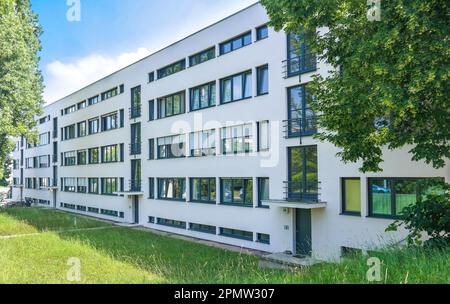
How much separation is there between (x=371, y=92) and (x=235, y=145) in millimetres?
12095

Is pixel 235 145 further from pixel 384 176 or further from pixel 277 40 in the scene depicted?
pixel 384 176

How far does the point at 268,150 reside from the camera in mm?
18141

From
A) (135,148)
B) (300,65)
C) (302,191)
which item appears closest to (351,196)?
(302,191)

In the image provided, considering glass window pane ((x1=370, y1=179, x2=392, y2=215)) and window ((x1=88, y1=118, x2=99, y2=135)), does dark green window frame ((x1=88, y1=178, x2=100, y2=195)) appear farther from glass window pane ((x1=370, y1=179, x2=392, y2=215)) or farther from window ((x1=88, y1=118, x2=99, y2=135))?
glass window pane ((x1=370, y1=179, x2=392, y2=215))

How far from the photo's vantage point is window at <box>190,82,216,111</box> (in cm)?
2203

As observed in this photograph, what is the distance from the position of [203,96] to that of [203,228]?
786 cm

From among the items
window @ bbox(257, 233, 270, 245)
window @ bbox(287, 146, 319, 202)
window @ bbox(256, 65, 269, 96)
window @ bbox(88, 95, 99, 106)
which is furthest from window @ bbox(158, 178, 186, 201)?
window @ bbox(88, 95, 99, 106)

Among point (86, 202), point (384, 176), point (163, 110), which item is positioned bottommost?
point (86, 202)

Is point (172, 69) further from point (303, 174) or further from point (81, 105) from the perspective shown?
point (81, 105)

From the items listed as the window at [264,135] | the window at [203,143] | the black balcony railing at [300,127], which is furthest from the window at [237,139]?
Answer: the black balcony railing at [300,127]

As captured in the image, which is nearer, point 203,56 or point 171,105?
point 203,56

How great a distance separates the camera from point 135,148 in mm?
29047

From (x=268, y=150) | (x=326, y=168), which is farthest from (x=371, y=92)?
(x=268, y=150)
